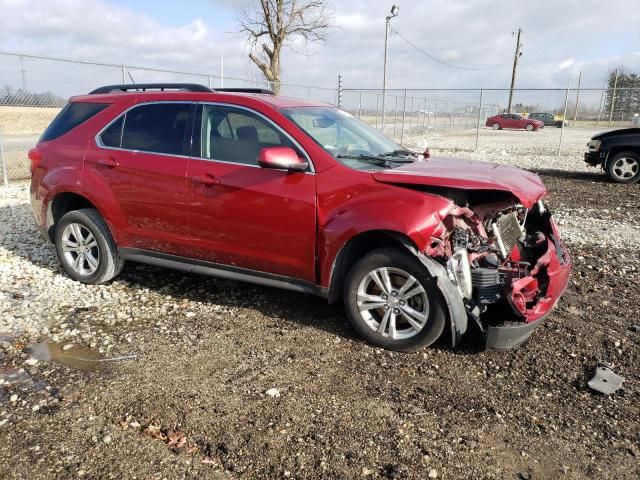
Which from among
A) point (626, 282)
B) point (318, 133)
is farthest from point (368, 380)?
point (626, 282)

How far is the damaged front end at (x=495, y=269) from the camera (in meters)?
3.64

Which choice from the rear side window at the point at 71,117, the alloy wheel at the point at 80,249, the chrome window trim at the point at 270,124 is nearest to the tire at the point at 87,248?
the alloy wheel at the point at 80,249

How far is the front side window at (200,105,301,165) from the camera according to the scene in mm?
4207

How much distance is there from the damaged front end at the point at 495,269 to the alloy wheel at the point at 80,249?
338 cm

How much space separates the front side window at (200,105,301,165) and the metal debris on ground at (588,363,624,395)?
2683mm

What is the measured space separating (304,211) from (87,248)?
255 centimetres

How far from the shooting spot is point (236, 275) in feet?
14.5

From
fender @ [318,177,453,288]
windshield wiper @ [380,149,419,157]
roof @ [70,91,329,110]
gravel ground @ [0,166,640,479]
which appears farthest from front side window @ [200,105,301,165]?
gravel ground @ [0,166,640,479]

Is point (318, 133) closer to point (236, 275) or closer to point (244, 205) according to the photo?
point (244, 205)

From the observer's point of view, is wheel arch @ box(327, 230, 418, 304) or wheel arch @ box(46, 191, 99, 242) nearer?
wheel arch @ box(327, 230, 418, 304)

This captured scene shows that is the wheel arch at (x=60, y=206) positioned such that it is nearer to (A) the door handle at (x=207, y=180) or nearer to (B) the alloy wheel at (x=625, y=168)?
(A) the door handle at (x=207, y=180)

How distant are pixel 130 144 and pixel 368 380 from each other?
120 inches

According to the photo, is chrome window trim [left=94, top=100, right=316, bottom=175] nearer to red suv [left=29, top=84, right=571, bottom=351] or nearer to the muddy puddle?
red suv [left=29, top=84, right=571, bottom=351]

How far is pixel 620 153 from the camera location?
37.4 feet
